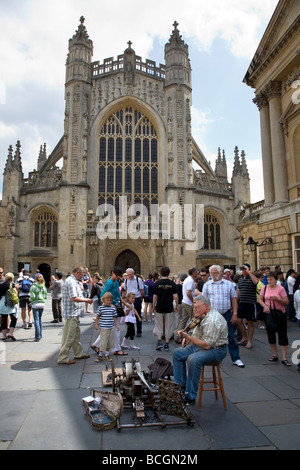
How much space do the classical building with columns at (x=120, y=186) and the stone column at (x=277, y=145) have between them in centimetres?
1319

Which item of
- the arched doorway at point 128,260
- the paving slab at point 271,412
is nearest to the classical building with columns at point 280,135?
the paving slab at point 271,412

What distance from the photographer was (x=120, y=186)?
26.2 meters

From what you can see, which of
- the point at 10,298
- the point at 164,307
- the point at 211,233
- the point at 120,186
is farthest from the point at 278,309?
the point at 211,233

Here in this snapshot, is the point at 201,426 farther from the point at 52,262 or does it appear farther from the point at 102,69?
the point at 102,69

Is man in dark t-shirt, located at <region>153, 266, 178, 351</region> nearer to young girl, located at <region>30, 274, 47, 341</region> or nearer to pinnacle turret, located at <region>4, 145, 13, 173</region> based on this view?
young girl, located at <region>30, 274, 47, 341</region>

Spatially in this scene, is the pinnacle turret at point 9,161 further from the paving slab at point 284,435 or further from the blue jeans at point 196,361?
the paving slab at point 284,435

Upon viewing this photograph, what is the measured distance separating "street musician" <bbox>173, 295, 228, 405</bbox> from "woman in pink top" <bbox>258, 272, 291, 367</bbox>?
225 cm

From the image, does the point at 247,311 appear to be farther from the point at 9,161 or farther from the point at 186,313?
the point at 9,161

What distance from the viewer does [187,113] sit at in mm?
26688

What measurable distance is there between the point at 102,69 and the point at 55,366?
28.2m

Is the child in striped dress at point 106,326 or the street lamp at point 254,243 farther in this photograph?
the street lamp at point 254,243

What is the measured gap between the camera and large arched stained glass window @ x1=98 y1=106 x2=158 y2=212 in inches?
1025

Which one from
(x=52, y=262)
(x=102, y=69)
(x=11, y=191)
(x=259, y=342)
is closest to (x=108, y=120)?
(x=102, y=69)

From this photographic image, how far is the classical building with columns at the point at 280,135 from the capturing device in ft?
35.1
